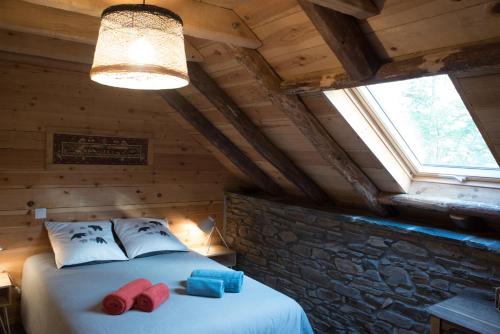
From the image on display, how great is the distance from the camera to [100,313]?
7.64 feet

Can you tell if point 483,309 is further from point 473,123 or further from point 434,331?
point 473,123

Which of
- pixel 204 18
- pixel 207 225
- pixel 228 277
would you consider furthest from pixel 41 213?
pixel 204 18

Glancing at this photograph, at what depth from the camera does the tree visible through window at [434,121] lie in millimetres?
2299

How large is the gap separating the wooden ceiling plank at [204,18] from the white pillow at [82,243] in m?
1.97

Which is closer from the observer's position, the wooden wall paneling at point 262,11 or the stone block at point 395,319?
the wooden wall paneling at point 262,11

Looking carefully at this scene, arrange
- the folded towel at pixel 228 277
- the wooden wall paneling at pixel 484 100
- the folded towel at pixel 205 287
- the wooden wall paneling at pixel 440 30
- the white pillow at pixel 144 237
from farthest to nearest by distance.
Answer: the white pillow at pixel 144 237 → the folded towel at pixel 228 277 → the folded towel at pixel 205 287 → the wooden wall paneling at pixel 484 100 → the wooden wall paneling at pixel 440 30

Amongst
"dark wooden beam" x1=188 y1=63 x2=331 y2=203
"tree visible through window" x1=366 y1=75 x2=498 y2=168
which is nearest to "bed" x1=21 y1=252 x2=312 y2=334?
"dark wooden beam" x1=188 y1=63 x2=331 y2=203

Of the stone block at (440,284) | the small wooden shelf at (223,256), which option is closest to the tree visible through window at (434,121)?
the stone block at (440,284)

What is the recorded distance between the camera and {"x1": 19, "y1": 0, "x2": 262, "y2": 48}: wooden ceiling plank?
2047 millimetres

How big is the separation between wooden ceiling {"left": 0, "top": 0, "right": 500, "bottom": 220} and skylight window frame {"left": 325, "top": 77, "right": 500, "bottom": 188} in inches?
5.9

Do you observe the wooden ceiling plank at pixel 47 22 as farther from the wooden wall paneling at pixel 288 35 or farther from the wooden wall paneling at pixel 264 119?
the wooden wall paneling at pixel 288 35

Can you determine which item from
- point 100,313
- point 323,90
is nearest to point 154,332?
point 100,313

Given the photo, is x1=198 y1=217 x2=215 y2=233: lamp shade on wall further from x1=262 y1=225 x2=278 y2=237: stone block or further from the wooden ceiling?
the wooden ceiling

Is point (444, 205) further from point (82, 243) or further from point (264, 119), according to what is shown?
point (82, 243)
